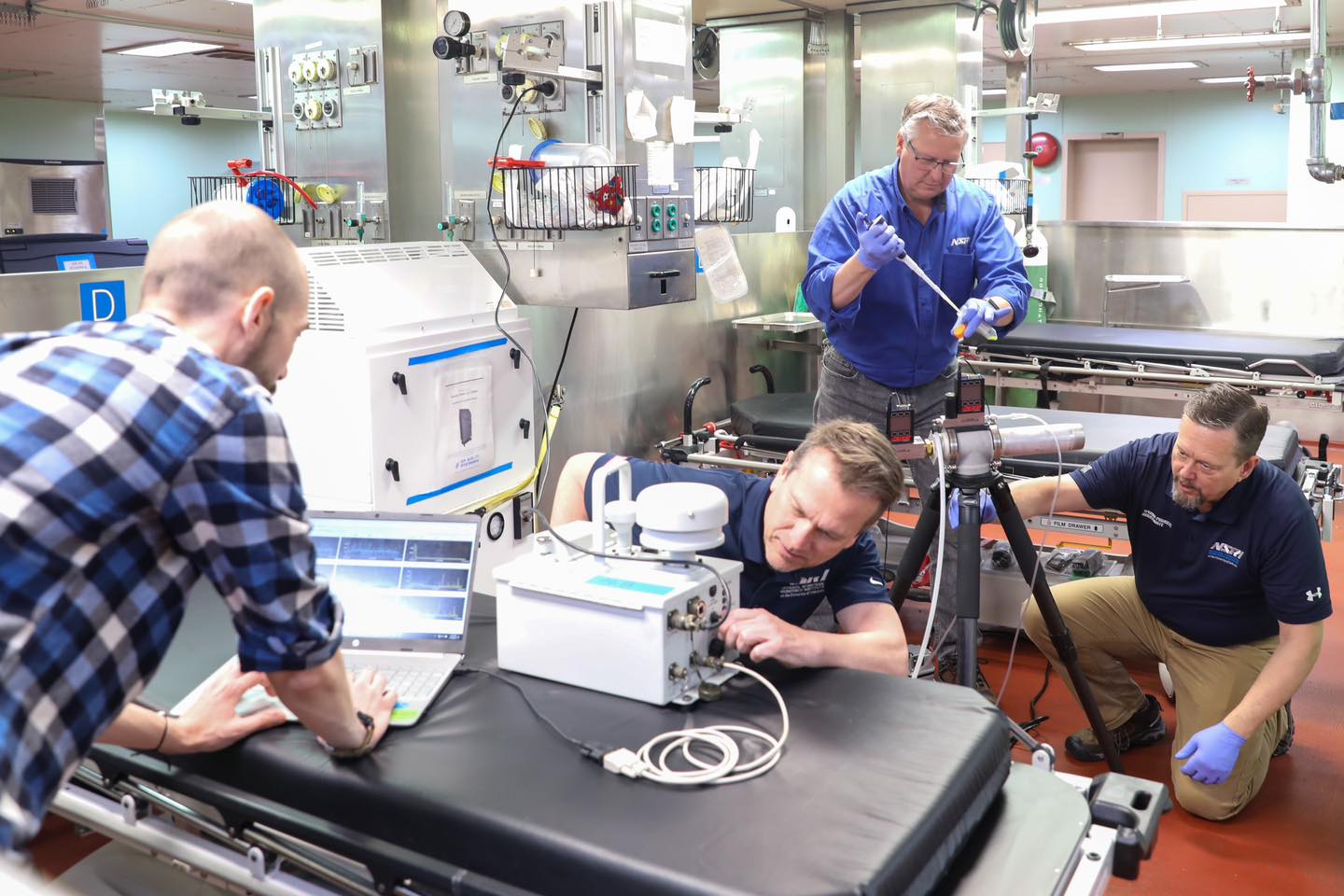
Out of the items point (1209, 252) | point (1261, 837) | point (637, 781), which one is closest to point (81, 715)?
point (637, 781)

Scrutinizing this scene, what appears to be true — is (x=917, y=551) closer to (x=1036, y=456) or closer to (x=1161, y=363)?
(x=1036, y=456)

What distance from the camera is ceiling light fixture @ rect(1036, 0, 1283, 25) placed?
22.6 feet

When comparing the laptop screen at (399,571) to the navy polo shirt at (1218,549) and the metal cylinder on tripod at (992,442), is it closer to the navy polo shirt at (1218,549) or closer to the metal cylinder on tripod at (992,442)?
the metal cylinder on tripod at (992,442)

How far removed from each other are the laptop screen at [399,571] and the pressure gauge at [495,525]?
1.68m

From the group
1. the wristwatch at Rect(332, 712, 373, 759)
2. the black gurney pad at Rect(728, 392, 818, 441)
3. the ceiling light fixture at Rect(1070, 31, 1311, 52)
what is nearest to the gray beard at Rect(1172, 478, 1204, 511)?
the black gurney pad at Rect(728, 392, 818, 441)

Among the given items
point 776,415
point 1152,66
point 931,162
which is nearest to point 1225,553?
point 931,162

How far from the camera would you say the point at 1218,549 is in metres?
2.78

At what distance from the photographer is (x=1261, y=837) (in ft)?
8.80

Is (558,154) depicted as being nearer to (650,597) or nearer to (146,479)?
(650,597)

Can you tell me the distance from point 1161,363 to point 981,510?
2672 mm

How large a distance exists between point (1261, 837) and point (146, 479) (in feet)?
8.39

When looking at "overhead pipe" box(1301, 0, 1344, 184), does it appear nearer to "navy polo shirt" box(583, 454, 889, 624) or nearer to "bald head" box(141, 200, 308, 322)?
"navy polo shirt" box(583, 454, 889, 624)

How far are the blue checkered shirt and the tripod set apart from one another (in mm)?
1666

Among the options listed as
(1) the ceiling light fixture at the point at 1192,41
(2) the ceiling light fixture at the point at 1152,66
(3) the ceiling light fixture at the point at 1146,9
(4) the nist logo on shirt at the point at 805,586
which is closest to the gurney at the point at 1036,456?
(4) the nist logo on shirt at the point at 805,586
